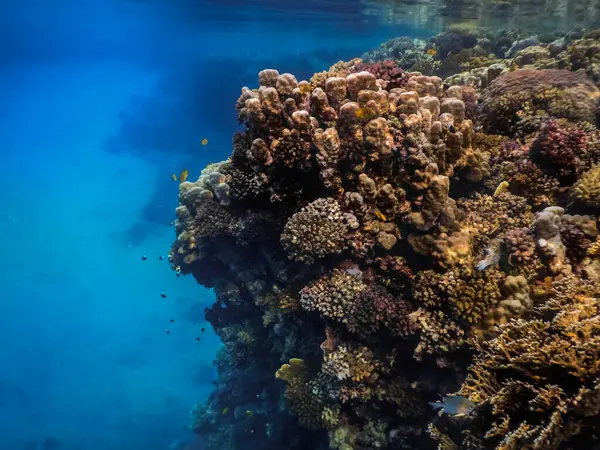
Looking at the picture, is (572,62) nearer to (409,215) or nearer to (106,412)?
(409,215)

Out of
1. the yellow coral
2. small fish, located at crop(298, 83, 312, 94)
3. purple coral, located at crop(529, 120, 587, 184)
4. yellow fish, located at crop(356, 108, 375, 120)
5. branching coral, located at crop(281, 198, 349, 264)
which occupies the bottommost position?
branching coral, located at crop(281, 198, 349, 264)

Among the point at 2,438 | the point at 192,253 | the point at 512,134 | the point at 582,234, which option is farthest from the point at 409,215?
the point at 2,438

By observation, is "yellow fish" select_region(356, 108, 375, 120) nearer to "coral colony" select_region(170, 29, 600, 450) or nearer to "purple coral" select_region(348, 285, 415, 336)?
"coral colony" select_region(170, 29, 600, 450)

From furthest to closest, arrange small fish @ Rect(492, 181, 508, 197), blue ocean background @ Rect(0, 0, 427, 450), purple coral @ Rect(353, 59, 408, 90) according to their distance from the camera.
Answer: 1. blue ocean background @ Rect(0, 0, 427, 450)
2. purple coral @ Rect(353, 59, 408, 90)
3. small fish @ Rect(492, 181, 508, 197)

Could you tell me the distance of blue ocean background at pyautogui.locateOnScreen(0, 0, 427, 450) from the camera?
107ft

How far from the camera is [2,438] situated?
31391mm

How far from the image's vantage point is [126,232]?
168 feet

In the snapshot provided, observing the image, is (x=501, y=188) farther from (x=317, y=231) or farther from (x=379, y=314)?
(x=317, y=231)

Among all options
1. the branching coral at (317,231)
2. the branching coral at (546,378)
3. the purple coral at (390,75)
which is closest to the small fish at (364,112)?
the branching coral at (317,231)

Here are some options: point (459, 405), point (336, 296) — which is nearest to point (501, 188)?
point (336, 296)

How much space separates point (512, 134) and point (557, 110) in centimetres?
83

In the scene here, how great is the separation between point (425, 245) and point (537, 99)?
397cm

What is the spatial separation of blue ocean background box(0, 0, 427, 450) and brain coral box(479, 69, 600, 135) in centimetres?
2095

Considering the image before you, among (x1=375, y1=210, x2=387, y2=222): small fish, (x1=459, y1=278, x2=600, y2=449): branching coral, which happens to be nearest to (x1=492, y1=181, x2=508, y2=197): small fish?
(x1=375, y1=210, x2=387, y2=222): small fish
